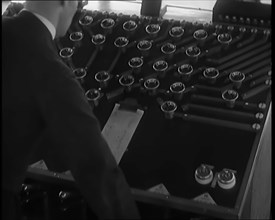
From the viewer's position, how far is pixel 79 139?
2.15 meters

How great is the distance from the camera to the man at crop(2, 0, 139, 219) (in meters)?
2.15

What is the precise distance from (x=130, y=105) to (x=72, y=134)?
2.33 ft

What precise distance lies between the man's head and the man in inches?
1.7

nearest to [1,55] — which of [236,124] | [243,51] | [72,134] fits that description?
[72,134]

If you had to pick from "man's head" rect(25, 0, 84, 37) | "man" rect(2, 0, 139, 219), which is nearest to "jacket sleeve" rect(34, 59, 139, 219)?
"man" rect(2, 0, 139, 219)

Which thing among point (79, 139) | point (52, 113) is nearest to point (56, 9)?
point (52, 113)

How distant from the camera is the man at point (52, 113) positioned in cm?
215

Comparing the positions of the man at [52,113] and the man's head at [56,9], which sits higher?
the man's head at [56,9]

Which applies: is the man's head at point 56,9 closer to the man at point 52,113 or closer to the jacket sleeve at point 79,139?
the man at point 52,113

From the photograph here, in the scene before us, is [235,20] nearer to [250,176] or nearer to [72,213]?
[250,176]

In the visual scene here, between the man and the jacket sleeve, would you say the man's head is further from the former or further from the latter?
the jacket sleeve

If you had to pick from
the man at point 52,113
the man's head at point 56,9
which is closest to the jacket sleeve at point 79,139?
the man at point 52,113

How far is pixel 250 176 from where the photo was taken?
253 centimetres

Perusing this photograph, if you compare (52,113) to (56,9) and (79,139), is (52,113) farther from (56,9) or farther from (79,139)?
(56,9)
